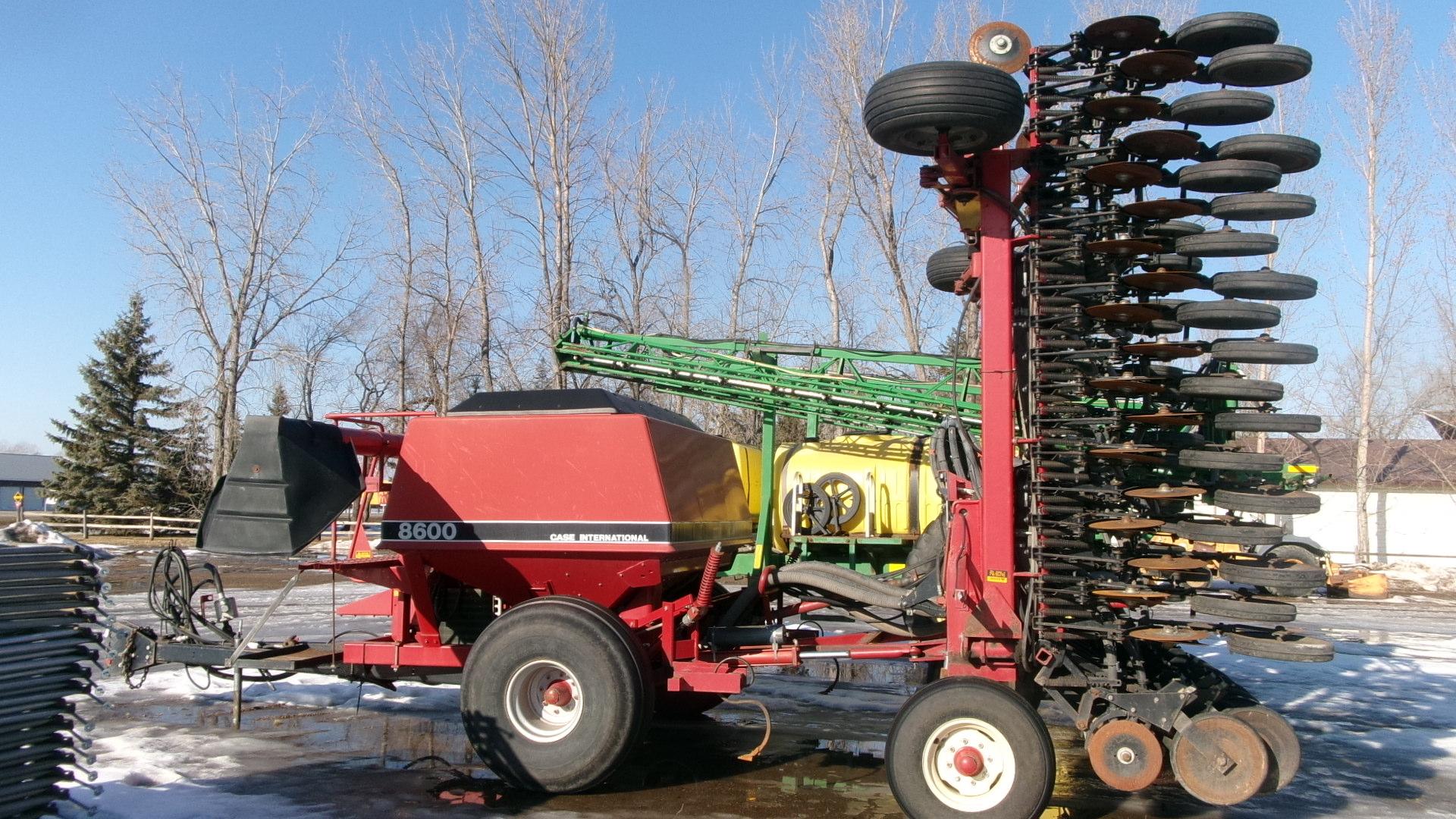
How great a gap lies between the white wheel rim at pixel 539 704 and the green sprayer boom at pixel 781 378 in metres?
3.82

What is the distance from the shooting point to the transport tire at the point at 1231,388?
18.3 ft

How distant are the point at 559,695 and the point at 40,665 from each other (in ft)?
8.99

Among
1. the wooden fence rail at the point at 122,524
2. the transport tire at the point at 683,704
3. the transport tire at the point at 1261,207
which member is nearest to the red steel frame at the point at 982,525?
the transport tire at the point at 1261,207

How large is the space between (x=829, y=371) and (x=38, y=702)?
668cm

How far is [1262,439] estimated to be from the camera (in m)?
27.1

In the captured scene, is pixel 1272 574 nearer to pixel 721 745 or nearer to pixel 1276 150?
pixel 1276 150

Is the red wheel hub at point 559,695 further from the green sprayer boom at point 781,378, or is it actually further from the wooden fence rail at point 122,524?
the wooden fence rail at point 122,524

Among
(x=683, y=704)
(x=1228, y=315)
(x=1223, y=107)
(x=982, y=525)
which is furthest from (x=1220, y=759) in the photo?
(x=683, y=704)

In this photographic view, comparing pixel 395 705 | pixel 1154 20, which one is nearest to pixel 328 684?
pixel 395 705

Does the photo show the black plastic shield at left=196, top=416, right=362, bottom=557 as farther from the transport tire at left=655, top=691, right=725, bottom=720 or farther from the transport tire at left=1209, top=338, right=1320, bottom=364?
the transport tire at left=1209, top=338, right=1320, bottom=364

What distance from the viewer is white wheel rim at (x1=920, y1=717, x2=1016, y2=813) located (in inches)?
215

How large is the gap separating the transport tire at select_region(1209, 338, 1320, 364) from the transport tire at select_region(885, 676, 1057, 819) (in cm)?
217

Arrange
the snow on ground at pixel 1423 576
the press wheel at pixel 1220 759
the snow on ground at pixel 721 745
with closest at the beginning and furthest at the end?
the press wheel at pixel 1220 759, the snow on ground at pixel 721 745, the snow on ground at pixel 1423 576

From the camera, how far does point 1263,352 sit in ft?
18.1
